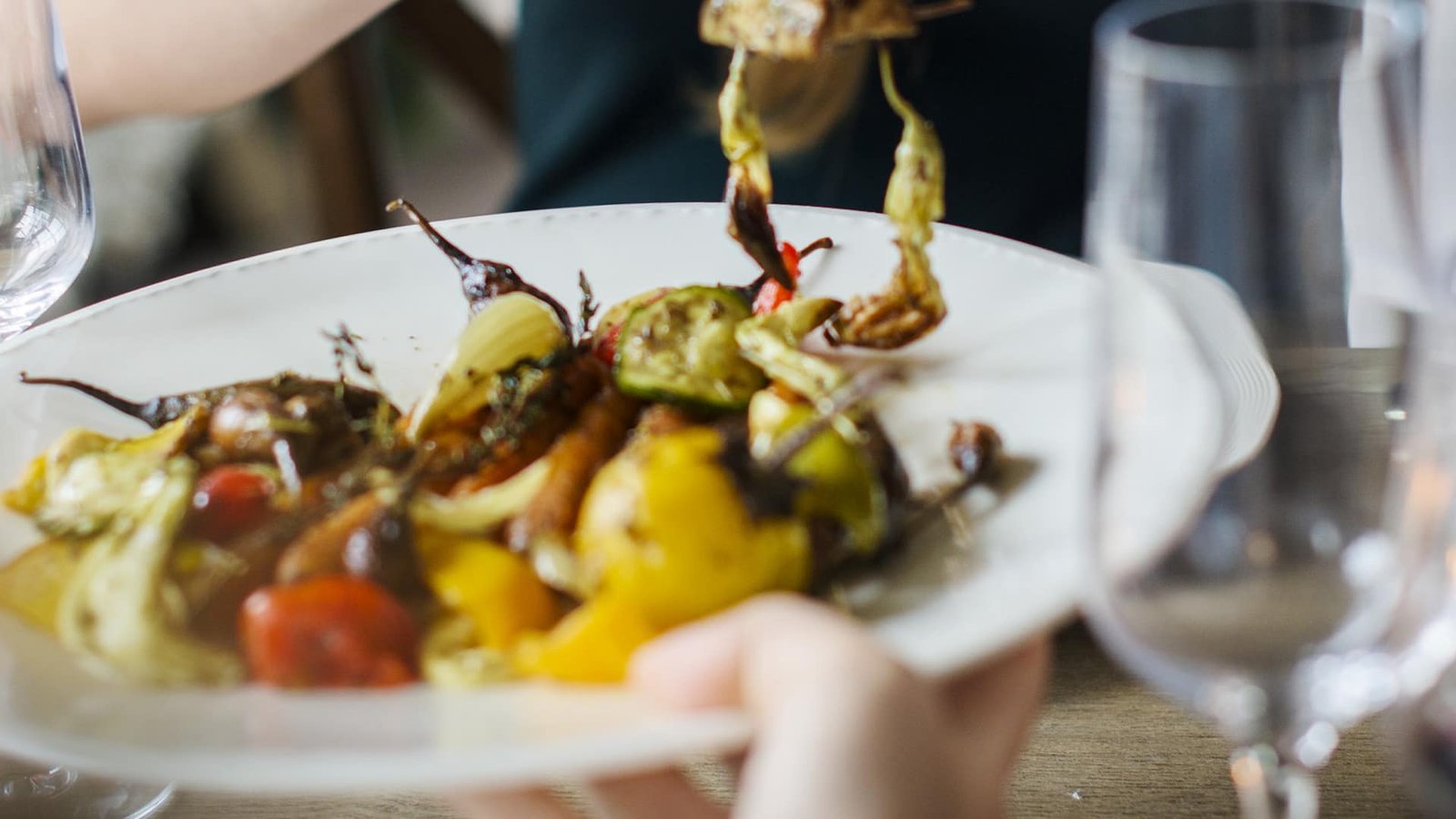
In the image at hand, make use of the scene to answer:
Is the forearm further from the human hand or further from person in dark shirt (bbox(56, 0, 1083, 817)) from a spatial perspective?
the human hand

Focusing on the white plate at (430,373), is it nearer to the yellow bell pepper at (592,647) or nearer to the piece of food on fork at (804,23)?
the yellow bell pepper at (592,647)

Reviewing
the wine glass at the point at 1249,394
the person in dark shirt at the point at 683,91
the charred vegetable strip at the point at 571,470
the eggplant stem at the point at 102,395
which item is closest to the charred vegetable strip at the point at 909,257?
the charred vegetable strip at the point at 571,470

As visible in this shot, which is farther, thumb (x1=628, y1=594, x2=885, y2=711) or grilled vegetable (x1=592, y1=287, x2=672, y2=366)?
grilled vegetable (x1=592, y1=287, x2=672, y2=366)

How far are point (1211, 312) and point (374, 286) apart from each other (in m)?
0.51

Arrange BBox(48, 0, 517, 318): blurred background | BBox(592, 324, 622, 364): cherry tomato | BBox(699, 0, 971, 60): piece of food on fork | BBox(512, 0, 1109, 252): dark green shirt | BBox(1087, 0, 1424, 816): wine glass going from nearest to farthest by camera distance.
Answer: BBox(1087, 0, 1424, 816): wine glass < BBox(699, 0, 971, 60): piece of food on fork < BBox(592, 324, 622, 364): cherry tomato < BBox(512, 0, 1109, 252): dark green shirt < BBox(48, 0, 517, 318): blurred background

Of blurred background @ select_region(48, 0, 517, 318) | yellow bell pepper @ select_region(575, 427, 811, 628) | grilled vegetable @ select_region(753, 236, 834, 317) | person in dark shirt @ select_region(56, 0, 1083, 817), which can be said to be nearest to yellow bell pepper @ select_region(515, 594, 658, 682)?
yellow bell pepper @ select_region(575, 427, 811, 628)

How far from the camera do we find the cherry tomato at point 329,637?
1.44 feet

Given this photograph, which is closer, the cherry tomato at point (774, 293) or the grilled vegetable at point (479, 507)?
the grilled vegetable at point (479, 507)

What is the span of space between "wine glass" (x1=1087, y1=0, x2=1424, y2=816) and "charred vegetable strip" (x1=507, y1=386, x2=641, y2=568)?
21 cm

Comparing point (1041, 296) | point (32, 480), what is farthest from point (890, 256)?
point (32, 480)

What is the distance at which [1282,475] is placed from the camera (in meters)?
0.37

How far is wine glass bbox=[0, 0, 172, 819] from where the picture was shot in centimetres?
62

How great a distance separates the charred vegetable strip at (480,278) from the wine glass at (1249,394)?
0.38m

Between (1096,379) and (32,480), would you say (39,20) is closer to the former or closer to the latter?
(32,480)
